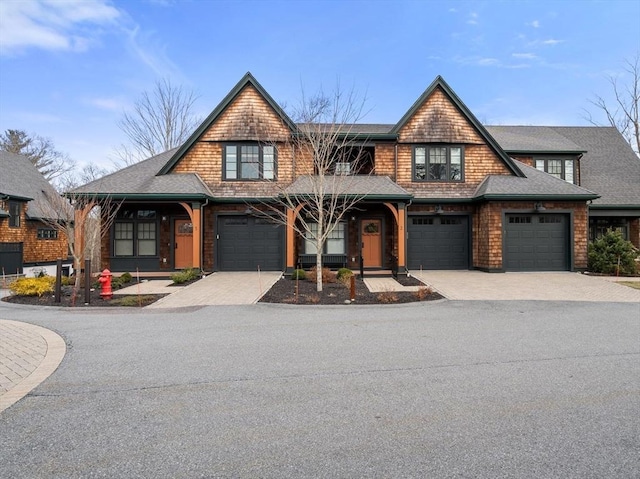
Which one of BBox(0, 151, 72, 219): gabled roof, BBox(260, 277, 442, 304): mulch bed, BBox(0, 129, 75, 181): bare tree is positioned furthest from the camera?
BBox(0, 129, 75, 181): bare tree

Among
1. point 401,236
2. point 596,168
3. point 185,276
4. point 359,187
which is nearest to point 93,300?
point 185,276

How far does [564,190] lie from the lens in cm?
1705

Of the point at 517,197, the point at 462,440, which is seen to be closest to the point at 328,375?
the point at 462,440

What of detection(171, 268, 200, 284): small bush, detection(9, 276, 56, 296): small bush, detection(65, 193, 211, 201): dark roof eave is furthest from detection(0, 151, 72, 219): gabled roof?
detection(9, 276, 56, 296): small bush

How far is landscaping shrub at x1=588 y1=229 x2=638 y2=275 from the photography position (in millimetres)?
15867

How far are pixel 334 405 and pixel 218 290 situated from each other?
29.9ft

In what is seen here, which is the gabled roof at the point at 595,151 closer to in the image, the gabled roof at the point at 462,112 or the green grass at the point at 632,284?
the gabled roof at the point at 462,112

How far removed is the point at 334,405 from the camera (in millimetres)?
3840

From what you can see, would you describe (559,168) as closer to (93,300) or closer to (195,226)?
(195,226)

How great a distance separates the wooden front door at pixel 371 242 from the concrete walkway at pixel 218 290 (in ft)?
14.0

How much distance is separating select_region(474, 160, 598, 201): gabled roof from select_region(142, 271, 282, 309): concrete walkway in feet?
32.4

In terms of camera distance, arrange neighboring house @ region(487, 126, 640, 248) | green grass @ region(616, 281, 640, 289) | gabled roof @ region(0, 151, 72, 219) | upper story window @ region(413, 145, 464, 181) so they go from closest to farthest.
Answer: green grass @ region(616, 281, 640, 289) < upper story window @ region(413, 145, 464, 181) < neighboring house @ region(487, 126, 640, 248) < gabled roof @ region(0, 151, 72, 219)

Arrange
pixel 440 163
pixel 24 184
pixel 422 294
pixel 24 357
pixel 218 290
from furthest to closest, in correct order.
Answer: pixel 24 184 → pixel 440 163 → pixel 218 290 → pixel 422 294 → pixel 24 357

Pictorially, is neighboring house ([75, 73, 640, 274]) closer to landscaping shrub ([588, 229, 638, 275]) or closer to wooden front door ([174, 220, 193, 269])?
wooden front door ([174, 220, 193, 269])
